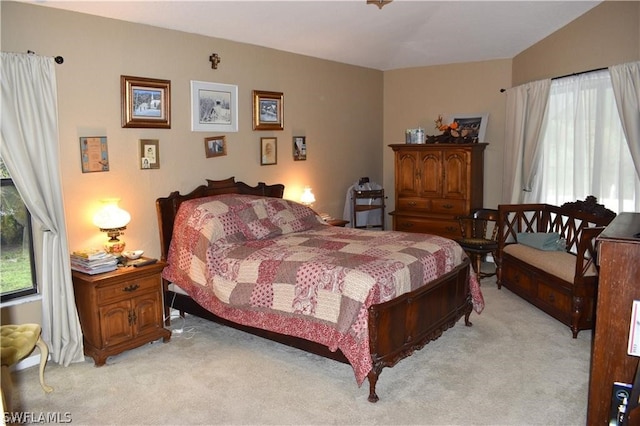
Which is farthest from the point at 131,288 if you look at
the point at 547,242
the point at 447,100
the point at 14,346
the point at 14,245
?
the point at 447,100

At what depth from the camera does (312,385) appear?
3439 millimetres

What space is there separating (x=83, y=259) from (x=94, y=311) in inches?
15.3

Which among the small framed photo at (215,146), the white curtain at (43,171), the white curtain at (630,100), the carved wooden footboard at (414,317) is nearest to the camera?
the carved wooden footboard at (414,317)

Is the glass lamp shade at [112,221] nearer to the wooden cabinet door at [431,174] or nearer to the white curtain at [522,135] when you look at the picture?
the wooden cabinet door at [431,174]

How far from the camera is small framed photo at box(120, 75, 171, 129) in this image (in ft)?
13.9

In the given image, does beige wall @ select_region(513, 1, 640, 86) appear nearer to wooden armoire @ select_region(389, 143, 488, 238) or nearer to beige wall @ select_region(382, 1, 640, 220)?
beige wall @ select_region(382, 1, 640, 220)

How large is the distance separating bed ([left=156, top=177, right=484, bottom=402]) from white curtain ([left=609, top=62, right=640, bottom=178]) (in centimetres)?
171

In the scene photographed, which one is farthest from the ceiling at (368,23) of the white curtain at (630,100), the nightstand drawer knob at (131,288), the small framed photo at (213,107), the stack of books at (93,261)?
the nightstand drawer knob at (131,288)

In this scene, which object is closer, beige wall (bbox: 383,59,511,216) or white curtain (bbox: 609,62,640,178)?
white curtain (bbox: 609,62,640,178)

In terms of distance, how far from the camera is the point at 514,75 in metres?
6.38

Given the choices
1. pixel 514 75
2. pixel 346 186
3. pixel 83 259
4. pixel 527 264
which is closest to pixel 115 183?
pixel 83 259

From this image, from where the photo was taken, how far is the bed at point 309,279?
335 cm

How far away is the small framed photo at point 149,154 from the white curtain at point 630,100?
3.98m

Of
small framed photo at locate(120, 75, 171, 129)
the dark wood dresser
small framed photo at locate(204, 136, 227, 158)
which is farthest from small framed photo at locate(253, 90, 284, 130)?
the dark wood dresser
